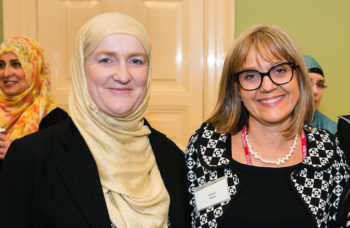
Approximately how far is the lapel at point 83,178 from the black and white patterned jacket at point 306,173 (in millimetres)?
602

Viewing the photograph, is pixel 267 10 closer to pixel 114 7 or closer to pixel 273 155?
pixel 114 7

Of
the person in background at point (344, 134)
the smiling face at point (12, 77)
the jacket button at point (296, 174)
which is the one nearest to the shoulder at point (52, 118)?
the smiling face at point (12, 77)

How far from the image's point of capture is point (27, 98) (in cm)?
301

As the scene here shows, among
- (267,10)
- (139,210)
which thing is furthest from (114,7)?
(139,210)

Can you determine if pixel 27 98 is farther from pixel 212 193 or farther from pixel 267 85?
pixel 267 85

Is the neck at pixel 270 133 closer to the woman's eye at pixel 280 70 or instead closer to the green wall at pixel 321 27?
the woman's eye at pixel 280 70

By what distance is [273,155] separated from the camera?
6.75 feet

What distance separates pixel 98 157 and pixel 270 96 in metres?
0.87

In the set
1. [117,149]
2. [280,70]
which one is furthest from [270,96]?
[117,149]

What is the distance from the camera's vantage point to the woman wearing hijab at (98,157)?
1.54m

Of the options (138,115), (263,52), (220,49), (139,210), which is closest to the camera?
(139,210)

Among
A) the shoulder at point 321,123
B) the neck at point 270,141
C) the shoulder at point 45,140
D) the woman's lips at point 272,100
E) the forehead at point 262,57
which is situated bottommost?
the shoulder at point 321,123

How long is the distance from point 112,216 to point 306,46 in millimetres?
3143

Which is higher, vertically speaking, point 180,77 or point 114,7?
point 114,7
